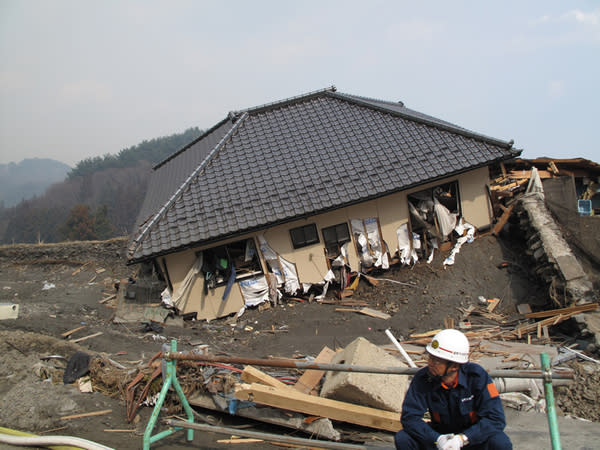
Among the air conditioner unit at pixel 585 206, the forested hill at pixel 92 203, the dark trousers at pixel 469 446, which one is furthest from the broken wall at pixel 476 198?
the forested hill at pixel 92 203

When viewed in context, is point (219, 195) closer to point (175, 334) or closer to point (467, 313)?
point (175, 334)

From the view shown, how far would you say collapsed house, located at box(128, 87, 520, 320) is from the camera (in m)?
12.8

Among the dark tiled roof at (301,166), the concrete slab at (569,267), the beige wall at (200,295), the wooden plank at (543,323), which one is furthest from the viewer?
the dark tiled roof at (301,166)

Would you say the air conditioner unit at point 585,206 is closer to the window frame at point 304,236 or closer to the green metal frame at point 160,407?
the window frame at point 304,236

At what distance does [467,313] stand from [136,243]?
10286 mm

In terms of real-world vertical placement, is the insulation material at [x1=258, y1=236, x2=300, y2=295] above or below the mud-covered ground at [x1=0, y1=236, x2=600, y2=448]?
above

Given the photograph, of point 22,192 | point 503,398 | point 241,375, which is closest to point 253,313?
point 241,375

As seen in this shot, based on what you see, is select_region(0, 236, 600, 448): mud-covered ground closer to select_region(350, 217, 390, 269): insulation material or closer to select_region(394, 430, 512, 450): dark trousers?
select_region(350, 217, 390, 269): insulation material

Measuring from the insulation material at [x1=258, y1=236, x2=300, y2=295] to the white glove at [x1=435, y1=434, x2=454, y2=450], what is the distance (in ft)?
32.2

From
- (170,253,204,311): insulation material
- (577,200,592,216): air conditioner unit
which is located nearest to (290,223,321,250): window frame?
(170,253,204,311): insulation material

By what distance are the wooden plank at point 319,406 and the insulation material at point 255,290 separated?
6.98 m

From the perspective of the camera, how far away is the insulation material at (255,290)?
1322cm

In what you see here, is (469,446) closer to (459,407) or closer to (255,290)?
(459,407)

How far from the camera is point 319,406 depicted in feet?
19.5
